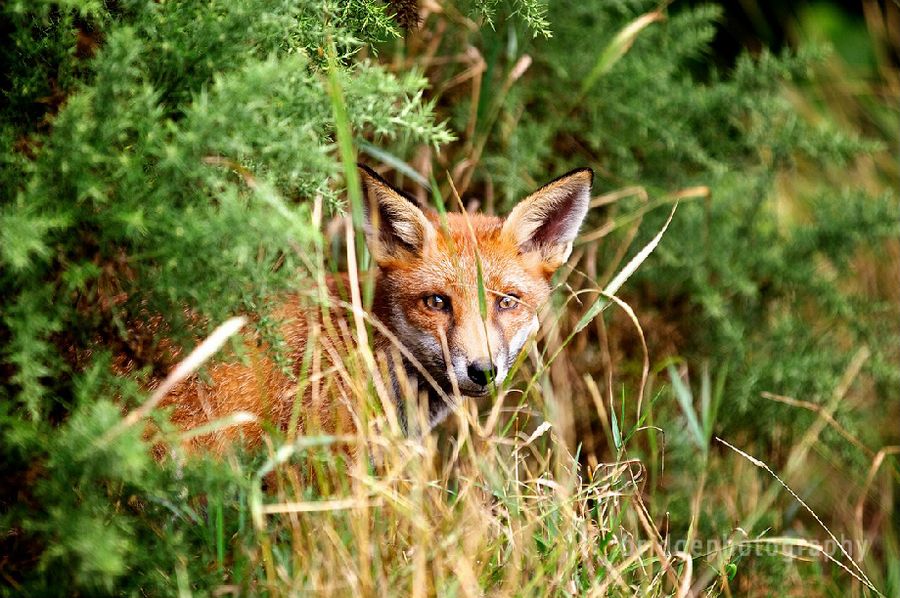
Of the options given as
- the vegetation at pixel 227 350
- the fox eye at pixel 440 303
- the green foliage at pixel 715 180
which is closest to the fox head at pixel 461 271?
the fox eye at pixel 440 303

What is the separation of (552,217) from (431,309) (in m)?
0.72

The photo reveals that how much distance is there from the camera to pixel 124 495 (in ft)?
8.64

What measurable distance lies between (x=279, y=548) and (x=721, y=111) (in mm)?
3994

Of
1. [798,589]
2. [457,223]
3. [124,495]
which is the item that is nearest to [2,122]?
[124,495]

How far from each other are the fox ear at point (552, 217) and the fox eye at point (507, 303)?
0.94 feet

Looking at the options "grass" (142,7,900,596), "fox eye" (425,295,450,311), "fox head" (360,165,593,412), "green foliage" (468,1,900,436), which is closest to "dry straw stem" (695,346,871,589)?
"green foliage" (468,1,900,436)

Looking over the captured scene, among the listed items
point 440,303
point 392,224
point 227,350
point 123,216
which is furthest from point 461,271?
point 123,216

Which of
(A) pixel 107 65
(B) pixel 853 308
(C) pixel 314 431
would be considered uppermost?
(A) pixel 107 65

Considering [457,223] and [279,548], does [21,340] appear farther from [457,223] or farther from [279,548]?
[457,223]

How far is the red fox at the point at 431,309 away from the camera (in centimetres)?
345

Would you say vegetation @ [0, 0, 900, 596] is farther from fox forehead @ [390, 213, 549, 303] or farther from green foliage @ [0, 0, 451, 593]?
fox forehead @ [390, 213, 549, 303]

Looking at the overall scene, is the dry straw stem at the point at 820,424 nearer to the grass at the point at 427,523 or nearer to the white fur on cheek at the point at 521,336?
the grass at the point at 427,523

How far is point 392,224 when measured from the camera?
3.79 meters

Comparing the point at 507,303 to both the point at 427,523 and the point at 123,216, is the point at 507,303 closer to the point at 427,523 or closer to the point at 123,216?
the point at 427,523
